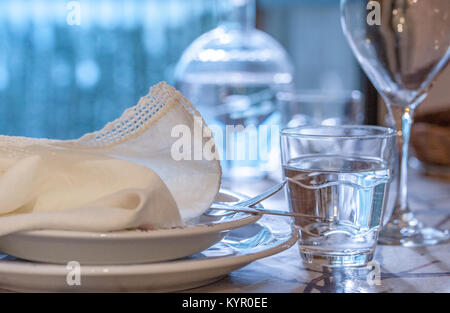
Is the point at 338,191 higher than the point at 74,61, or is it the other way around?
the point at 74,61

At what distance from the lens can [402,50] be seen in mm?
517

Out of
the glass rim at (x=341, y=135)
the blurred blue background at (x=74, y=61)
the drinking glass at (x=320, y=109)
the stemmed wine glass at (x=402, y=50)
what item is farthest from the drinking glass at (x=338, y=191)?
the blurred blue background at (x=74, y=61)

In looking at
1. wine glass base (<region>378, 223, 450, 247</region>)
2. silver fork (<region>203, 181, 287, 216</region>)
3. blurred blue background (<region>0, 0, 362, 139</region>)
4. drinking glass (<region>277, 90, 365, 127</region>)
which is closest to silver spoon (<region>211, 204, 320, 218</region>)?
silver fork (<region>203, 181, 287, 216</region>)

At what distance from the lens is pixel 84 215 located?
295mm

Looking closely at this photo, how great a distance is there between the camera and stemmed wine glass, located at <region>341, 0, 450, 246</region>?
1.65ft

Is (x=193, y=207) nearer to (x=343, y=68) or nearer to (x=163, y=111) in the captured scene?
(x=163, y=111)

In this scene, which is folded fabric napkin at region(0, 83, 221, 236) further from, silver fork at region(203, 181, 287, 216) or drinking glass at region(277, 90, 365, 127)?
drinking glass at region(277, 90, 365, 127)

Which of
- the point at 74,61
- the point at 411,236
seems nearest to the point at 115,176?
the point at 411,236

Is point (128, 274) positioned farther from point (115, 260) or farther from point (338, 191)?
point (338, 191)

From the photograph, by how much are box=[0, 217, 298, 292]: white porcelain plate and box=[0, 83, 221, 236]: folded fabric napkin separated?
0.06 feet

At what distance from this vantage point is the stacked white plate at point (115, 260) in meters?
0.29

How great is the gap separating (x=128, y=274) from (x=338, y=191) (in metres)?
0.15

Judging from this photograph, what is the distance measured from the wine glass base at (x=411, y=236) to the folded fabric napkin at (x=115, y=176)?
0.61 feet

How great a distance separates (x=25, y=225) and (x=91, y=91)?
10.4 ft
